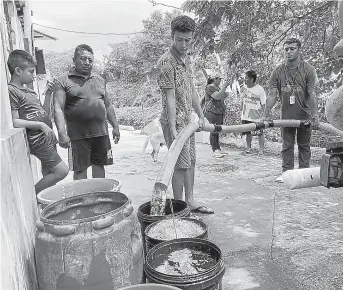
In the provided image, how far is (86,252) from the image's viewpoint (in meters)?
1.91

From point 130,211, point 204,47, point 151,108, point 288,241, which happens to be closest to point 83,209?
point 130,211

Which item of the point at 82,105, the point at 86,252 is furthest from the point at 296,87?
the point at 86,252

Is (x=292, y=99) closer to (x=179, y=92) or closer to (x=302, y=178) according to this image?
(x=179, y=92)

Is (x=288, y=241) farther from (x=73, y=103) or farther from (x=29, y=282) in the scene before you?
(x=73, y=103)

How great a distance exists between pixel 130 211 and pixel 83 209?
530 millimetres

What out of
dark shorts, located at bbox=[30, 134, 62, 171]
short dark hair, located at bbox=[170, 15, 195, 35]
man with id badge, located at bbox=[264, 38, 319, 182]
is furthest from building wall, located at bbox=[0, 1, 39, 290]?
man with id badge, located at bbox=[264, 38, 319, 182]

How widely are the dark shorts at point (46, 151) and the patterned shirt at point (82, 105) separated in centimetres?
35

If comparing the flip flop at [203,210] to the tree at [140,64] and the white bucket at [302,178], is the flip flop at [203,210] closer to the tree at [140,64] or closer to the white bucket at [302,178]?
the white bucket at [302,178]

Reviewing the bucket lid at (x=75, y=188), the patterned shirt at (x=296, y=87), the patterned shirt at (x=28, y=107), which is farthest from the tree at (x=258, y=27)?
the bucket lid at (x=75, y=188)

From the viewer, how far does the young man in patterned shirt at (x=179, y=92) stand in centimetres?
390

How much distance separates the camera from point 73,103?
13.9 ft

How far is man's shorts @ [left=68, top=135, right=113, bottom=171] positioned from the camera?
170 inches

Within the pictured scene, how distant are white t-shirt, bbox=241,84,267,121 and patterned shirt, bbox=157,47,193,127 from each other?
12.8ft

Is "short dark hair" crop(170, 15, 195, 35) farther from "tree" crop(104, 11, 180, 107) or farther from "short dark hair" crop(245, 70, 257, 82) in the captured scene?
"tree" crop(104, 11, 180, 107)
